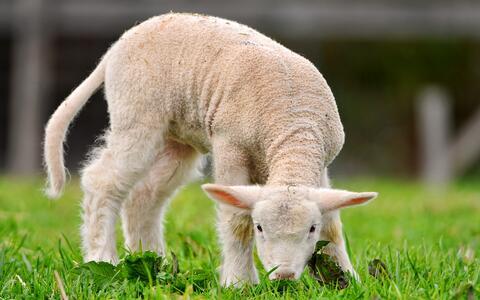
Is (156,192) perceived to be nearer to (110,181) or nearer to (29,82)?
(110,181)

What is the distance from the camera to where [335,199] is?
12.8 ft

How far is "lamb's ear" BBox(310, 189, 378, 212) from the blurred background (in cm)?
940

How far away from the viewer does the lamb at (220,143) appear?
3.90 metres

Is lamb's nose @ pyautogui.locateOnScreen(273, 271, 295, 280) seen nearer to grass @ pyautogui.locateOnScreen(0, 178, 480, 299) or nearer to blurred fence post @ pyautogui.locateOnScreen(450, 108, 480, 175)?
grass @ pyautogui.locateOnScreen(0, 178, 480, 299)

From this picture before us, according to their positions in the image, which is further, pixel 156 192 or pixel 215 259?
pixel 156 192

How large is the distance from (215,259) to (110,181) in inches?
26.8

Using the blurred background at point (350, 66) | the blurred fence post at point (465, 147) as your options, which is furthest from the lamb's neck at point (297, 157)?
the blurred fence post at point (465, 147)

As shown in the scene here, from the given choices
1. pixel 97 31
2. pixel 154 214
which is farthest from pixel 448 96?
pixel 154 214

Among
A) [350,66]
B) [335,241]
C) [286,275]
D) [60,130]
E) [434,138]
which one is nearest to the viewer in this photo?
[286,275]

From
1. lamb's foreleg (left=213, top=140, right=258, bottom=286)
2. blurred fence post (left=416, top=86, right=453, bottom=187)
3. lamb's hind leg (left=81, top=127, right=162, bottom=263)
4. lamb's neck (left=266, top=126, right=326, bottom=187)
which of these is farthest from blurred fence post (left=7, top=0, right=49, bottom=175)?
lamb's neck (left=266, top=126, right=326, bottom=187)

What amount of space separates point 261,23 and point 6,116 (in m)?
4.79

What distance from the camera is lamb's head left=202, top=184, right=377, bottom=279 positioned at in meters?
3.77

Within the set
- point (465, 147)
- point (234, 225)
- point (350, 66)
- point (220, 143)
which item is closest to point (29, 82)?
point (350, 66)

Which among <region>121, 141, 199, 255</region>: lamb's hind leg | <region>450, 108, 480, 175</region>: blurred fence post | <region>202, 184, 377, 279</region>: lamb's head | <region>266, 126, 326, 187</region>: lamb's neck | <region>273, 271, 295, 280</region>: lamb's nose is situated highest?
<region>266, 126, 326, 187</region>: lamb's neck
